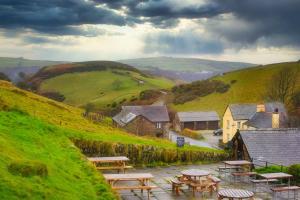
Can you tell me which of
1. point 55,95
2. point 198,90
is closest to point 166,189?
point 198,90

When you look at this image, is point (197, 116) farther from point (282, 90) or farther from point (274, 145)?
point (274, 145)

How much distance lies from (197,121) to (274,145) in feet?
229

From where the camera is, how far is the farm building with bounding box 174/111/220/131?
331ft

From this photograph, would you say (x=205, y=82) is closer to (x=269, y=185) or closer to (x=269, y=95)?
(x=269, y=95)

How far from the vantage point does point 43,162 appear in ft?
49.9

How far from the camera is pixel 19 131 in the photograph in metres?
20.2

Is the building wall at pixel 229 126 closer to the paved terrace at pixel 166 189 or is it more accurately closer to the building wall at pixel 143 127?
the building wall at pixel 143 127

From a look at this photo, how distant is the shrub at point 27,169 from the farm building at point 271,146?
1994 cm

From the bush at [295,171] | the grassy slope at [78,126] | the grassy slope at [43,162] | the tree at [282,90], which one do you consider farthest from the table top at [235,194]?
the tree at [282,90]

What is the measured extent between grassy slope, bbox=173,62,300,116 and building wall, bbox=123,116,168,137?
31493 mm

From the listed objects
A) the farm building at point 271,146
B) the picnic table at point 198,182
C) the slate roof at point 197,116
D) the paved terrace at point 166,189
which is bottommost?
the paved terrace at point 166,189

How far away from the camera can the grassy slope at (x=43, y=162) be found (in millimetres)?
11742

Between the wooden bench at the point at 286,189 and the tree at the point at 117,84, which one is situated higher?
the tree at the point at 117,84

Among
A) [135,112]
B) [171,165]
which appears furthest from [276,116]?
[135,112]
